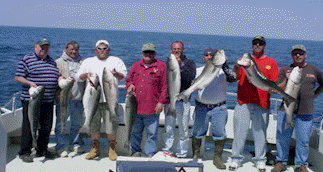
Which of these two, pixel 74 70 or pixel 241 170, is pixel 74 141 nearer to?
pixel 74 70

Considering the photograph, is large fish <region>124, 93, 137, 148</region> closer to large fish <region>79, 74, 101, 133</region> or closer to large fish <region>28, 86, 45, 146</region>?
large fish <region>79, 74, 101, 133</region>

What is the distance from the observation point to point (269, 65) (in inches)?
261

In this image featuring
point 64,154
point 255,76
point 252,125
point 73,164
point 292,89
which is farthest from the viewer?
point 64,154

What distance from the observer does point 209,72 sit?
640 cm

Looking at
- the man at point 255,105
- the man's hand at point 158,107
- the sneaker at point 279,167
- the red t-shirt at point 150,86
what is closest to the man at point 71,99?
the red t-shirt at point 150,86

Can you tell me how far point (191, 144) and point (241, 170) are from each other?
1.10 meters

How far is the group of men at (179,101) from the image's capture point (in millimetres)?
6660

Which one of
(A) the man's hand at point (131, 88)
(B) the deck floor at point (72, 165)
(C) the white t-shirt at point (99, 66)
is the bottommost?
(B) the deck floor at point (72, 165)

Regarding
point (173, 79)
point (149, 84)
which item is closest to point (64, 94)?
point (149, 84)

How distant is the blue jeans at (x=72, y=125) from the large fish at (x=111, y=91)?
0.66 meters

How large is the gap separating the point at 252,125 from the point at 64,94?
122 inches

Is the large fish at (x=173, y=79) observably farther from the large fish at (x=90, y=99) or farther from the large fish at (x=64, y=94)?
the large fish at (x=64, y=94)

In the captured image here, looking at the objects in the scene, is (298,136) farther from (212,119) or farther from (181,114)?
(181,114)

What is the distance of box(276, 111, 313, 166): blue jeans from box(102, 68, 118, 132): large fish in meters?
2.68
